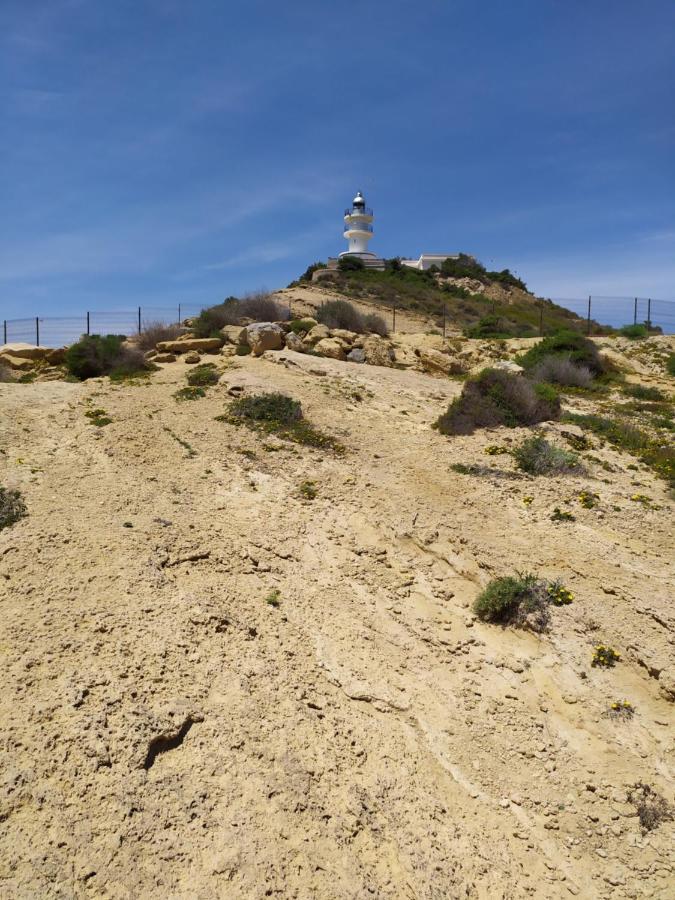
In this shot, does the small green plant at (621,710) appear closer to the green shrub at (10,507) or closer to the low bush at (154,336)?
the green shrub at (10,507)

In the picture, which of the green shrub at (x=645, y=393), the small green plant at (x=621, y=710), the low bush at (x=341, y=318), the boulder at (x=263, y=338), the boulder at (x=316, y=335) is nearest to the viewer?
the small green plant at (x=621, y=710)

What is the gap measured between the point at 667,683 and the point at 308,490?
436cm

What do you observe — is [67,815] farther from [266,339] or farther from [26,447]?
[266,339]

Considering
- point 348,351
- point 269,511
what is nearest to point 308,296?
point 348,351

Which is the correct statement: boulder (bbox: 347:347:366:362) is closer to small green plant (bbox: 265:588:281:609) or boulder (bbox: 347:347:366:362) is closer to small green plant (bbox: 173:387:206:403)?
small green plant (bbox: 173:387:206:403)

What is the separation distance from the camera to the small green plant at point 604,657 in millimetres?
4867

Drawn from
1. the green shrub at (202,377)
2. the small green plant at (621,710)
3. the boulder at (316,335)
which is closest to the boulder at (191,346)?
the boulder at (316,335)

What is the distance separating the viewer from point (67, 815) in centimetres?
323

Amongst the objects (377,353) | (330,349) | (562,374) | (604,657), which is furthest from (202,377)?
(604,657)

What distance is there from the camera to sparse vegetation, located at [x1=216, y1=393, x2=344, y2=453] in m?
9.02

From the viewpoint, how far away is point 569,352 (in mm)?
15523

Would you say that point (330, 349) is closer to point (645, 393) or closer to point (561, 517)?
point (645, 393)

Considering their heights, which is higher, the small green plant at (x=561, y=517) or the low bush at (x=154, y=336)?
the low bush at (x=154, y=336)

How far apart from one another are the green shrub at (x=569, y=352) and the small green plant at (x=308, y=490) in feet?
29.8
